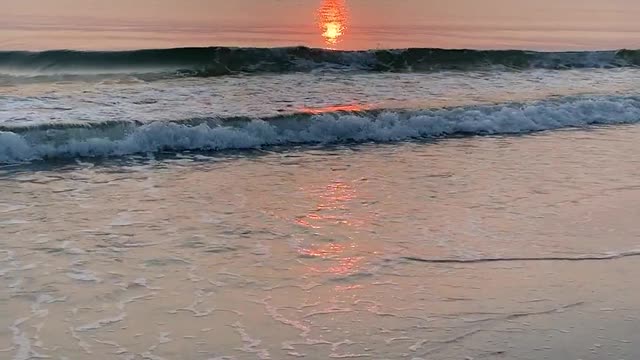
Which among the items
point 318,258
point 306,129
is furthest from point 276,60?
point 318,258

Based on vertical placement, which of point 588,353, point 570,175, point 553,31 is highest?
point 553,31

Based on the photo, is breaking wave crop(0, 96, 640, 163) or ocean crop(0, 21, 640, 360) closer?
ocean crop(0, 21, 640, 360)

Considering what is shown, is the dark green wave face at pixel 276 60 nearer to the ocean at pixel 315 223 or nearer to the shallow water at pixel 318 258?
the ocean at pixel 315 223

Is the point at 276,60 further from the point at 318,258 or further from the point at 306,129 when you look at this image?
the point at 318,258

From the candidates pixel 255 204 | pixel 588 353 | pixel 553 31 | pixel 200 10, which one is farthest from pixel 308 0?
pixel 588 353

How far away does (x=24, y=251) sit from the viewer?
517 centimetres

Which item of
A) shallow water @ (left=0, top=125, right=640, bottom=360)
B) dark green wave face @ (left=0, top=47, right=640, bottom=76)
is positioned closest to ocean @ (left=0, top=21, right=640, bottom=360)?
shallow water @ (left=0, top=125, right=640, bottom=360)

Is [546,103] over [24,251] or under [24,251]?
over

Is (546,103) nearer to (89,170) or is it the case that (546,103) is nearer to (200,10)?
(89,170)

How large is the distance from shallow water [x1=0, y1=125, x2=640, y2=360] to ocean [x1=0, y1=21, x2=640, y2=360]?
2 cm

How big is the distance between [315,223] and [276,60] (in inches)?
372

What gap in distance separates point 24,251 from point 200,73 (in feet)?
29.4

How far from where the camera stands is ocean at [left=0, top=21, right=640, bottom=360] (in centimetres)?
410

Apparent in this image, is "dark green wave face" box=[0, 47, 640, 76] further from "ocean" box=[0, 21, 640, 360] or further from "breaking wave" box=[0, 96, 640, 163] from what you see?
"breaking wave" box=[0, 96, 640, 163]
